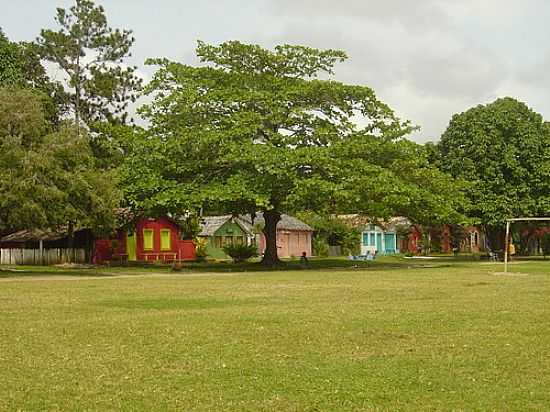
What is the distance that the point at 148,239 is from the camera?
61.5 metres

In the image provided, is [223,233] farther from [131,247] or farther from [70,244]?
[70,244]

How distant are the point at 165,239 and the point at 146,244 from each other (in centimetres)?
161

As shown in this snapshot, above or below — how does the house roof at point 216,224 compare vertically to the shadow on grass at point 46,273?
above

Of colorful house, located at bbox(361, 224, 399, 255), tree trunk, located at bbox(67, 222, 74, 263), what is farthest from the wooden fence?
colorful house, located at bbox(361, 224, 399, 255)

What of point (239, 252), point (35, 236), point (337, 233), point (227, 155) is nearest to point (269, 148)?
point (227, 155)

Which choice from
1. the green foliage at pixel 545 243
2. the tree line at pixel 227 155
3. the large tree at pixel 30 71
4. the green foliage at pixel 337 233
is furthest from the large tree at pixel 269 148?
the green foliage at pixel 337 233

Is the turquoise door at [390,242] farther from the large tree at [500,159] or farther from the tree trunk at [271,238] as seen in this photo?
the tree trunk at [271,238]

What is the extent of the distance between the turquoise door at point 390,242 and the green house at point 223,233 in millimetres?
20182

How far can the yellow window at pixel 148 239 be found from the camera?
201 feet

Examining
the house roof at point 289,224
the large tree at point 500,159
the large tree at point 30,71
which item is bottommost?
the house roof at point 289,224

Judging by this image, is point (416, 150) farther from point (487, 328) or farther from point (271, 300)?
point (487, 328)

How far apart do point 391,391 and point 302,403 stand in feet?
4.09

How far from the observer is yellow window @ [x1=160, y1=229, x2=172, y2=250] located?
204 ft

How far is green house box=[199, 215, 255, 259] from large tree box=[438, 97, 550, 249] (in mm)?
20232
